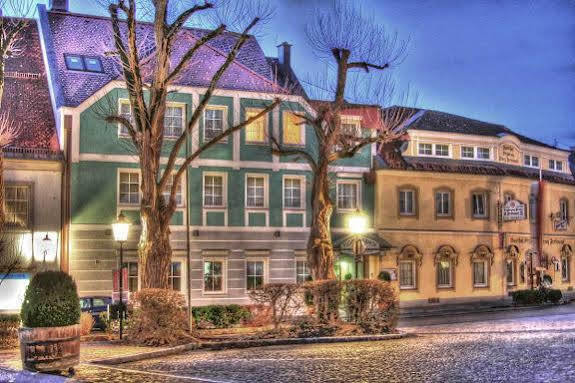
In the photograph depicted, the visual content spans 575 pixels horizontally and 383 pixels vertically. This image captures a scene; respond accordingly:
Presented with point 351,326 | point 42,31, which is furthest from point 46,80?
point 351,326

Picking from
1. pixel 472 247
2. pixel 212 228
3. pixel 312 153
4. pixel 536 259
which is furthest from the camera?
pixel 536 259

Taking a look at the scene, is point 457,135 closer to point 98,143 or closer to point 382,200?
point 382,200

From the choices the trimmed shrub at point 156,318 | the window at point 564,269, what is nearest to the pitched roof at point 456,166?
the window at point 564,269

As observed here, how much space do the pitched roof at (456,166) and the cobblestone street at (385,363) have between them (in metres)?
16.1

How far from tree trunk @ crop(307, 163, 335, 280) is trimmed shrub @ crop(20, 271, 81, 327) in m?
12.4

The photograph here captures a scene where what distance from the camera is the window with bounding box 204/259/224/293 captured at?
3278 centimetres

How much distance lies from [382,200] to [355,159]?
2196 millimetres

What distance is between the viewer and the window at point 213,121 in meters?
33.2

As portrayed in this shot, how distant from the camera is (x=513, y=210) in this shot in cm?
4031

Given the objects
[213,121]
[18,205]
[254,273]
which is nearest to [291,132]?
[213,121]

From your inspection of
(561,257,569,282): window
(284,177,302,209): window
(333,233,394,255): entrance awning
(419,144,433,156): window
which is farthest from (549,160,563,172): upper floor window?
(284,177,302,209): window

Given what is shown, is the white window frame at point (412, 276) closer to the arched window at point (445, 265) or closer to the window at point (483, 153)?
the arched window at point (445, 265)

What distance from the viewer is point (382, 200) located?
37062mm

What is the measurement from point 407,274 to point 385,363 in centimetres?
2295
